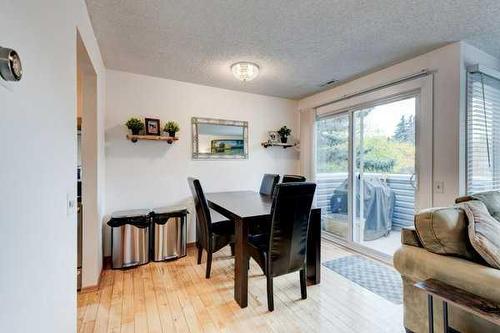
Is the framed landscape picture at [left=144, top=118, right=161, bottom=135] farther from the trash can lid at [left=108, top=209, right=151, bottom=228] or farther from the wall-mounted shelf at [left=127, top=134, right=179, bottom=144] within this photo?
the trash can lid at [left=108, top=209, right=151, bottom=228]

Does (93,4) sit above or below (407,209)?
above

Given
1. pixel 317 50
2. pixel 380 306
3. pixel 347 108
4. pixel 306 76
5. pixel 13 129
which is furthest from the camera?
pixel 347 108

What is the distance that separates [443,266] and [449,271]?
0.12 feet

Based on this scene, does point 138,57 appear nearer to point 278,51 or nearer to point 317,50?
point 278,51

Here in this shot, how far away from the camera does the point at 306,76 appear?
330 centimetres

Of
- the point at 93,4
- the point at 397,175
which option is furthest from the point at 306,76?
the point at 93,4

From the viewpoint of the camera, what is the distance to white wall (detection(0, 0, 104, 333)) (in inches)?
29.5

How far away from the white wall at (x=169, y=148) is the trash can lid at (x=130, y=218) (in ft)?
0.82

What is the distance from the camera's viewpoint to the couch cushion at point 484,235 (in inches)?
50.8

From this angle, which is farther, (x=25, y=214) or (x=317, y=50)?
(x=317, y=50)

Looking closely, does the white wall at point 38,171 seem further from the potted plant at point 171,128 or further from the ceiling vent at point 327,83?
the ceiling vent at point 327,83

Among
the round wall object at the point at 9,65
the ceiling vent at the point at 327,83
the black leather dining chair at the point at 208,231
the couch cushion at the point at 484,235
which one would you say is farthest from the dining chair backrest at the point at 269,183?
the round wall object at the point at 9,65

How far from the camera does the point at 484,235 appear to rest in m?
1.36

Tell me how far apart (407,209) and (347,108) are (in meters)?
1.58
